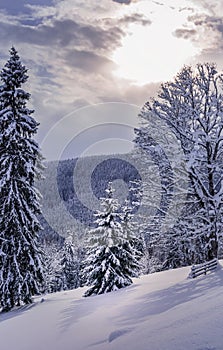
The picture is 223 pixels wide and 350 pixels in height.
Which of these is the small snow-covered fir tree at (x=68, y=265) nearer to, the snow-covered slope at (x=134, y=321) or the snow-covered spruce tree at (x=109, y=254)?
the snow-covered spruce tree at (x=109, y=254)

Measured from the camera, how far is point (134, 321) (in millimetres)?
9273

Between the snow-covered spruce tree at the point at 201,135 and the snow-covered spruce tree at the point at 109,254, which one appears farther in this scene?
the snow-covered spruce tree at the point at 109,254

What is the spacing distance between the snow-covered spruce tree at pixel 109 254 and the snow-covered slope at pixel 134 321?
658 centimetres

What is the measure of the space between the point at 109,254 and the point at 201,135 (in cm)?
1110

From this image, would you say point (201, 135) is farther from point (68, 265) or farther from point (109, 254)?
point (68, 265)

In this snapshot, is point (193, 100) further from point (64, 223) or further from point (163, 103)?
point (64, 223)

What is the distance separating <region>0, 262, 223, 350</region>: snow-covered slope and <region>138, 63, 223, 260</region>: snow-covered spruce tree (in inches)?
89.1

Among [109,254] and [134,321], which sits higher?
[109,254]

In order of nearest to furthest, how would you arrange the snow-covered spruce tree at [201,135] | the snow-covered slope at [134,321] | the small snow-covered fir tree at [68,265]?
the snow-covered slope at [134,321] < the snow-covered spruce tree at [201,135] < the small snow-covered fir tree at [68,265]

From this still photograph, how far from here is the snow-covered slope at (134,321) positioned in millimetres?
7008

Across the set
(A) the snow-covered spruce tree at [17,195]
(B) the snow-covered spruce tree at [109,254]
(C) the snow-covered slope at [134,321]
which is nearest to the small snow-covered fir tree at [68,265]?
(B) the snow-covered spruce tree at [109,254]

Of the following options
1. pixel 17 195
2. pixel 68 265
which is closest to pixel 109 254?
pixel 17 195

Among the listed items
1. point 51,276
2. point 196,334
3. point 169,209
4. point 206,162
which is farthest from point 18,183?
point 51,276

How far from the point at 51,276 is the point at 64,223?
472 ft
